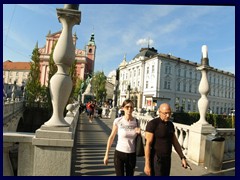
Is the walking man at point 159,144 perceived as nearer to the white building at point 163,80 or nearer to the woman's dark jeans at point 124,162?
the woman's dark jeans at point 124,162

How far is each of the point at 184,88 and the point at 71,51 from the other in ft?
165

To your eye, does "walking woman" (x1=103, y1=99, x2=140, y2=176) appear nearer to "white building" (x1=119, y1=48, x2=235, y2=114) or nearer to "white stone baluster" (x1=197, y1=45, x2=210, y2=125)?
"white stone baluster" (x1=197, y1=45, x2=210, y2=125)

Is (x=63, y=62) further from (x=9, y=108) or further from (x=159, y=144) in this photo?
(x=9, y=108)

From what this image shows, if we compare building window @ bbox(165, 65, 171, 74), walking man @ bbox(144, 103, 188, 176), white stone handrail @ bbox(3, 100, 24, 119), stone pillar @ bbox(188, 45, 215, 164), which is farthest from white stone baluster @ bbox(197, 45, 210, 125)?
building window @ bbox(165, 65, 171, 74)

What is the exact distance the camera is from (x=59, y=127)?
3.19 metres

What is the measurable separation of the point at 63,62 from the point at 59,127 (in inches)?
34.4

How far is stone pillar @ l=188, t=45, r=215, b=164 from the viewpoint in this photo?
561cm

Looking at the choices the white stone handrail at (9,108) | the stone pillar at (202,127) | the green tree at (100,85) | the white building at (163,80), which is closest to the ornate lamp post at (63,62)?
the stone pillar at (202,127)

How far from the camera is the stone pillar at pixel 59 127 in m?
3.08

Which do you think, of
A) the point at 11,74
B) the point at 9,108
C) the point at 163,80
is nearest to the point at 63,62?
the point at 9,108

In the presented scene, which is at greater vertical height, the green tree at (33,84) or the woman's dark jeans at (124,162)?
the green tree at (33,84)
